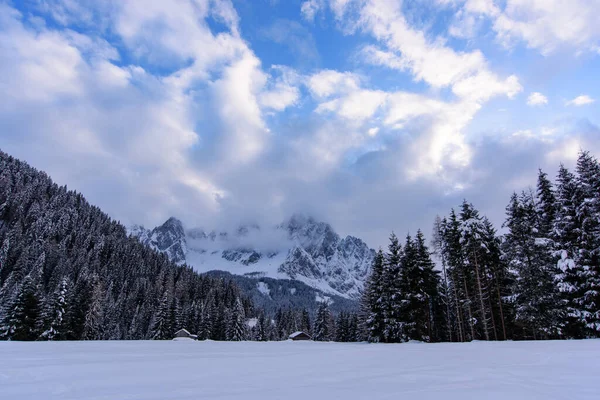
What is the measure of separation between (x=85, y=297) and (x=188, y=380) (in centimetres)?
6519

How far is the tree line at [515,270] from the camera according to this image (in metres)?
24.5

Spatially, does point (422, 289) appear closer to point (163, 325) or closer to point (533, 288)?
point (533, 288)

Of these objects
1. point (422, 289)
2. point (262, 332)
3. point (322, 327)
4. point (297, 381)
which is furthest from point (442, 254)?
point (262, 332)

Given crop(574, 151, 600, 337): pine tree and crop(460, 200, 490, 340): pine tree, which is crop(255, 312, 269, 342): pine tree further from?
crop(574, 151, 600, 337): pine tree

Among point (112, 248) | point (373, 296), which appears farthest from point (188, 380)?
point (112, 248)

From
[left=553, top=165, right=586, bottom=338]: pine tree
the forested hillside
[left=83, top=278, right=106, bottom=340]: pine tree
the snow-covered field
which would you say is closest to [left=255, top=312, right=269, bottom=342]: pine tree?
the forested hillside

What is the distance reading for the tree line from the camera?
2455 cm

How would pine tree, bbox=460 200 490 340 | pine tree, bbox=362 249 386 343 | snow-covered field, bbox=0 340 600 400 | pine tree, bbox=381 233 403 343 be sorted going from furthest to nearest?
1. pine tree, bbox=362 249 386 343
2. pine tree, bbox=381 233 403 343
3. pine tree, bbox=460 200 490 340
4. snow-covered field, bbox=0 340 600 400

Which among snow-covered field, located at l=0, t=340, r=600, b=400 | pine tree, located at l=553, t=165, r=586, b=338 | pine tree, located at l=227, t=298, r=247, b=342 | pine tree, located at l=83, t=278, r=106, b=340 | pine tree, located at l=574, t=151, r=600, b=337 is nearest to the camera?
snow-covered field, located at l=0, t=340, r=600, b=400

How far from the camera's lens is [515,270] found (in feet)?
94.8

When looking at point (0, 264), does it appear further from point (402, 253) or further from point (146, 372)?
point (146, 372)

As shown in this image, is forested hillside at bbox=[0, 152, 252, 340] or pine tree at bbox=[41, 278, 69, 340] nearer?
pine tree at bbox=[41, 278, 69, 340]

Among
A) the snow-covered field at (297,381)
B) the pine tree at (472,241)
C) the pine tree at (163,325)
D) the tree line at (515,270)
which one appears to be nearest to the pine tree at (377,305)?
the tree line at (515,270)

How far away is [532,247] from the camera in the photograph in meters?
28.3
